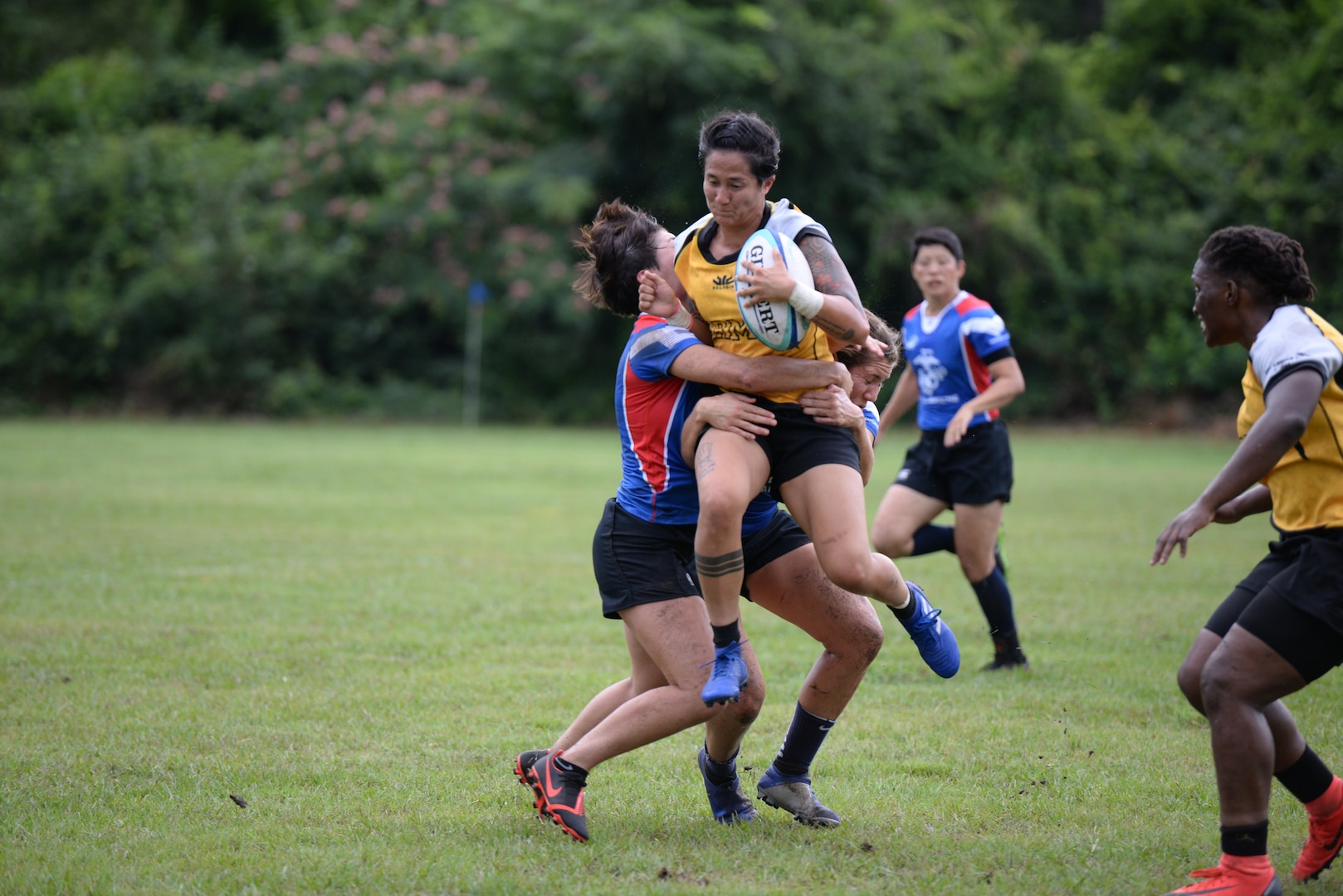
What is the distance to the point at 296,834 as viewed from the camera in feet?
13.6

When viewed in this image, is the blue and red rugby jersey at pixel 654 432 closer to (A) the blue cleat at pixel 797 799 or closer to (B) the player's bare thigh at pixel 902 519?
(A) the blue cleat at pixel 797 799

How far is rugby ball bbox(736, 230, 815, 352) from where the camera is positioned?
399 cm

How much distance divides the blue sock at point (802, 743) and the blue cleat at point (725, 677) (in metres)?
0.40

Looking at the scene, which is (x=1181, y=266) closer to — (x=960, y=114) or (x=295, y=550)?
(x=960, y=114)

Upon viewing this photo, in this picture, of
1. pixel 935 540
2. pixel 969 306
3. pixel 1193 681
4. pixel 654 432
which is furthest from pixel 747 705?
pixel 969 306

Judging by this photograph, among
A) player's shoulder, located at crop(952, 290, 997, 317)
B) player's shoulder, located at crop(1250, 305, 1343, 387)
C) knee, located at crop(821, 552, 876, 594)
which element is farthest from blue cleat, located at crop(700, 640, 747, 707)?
player's shoulder, located at crop(952, 290, 997, 317)

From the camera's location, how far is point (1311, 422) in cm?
352

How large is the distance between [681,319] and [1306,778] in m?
2.40

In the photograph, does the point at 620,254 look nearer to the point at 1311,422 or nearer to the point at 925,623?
the point at 925,623

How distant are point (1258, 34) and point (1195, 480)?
53.9 ft

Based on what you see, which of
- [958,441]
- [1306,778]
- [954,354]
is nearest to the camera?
[1306,778]

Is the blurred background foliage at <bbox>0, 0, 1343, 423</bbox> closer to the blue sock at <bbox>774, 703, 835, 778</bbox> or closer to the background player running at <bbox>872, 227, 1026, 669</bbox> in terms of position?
the background player running at <bbox>872, 227, 1026, 669</bbox>

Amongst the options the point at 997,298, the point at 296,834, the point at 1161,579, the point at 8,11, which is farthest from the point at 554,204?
the point at 296,834

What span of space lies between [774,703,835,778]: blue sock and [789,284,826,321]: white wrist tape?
56.0 inches
